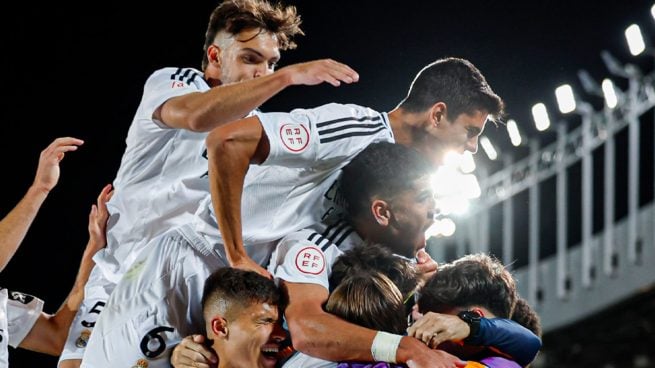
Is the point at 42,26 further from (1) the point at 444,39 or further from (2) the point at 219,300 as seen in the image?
(2) the point at 219,300

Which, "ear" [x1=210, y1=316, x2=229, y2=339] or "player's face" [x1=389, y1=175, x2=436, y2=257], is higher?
"player's face" [x1=389, y1=175, x2=436, y2=257]

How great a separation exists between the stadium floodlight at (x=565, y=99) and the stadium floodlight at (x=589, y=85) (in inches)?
8.5

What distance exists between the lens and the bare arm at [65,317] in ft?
20.7

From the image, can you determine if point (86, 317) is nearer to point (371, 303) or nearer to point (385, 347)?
point (371, 303)

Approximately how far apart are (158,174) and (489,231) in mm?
12533

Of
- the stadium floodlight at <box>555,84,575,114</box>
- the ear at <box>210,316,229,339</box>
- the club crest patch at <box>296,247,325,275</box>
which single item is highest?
the stadium floodlight at <box>555,84,575,114</box>

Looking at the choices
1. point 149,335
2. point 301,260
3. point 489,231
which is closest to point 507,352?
point 301,260

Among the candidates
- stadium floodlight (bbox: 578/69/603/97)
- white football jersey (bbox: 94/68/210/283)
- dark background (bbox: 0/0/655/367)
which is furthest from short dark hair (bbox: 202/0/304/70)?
stadium floodlight (bbox: 578/69/603/97)

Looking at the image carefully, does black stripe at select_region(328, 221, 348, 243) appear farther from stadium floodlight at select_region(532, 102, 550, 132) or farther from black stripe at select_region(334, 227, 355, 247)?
stadium floodlight at select_region(532, 102, 550, 132)

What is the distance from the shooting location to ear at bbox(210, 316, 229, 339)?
4.79m

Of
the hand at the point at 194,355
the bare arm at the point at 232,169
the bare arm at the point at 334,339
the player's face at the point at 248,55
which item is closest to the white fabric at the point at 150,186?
the player's face at the point at 248,55

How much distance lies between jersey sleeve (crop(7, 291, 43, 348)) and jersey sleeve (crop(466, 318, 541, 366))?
3020 mm

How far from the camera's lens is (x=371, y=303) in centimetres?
445

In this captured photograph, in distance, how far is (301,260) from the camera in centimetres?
477
